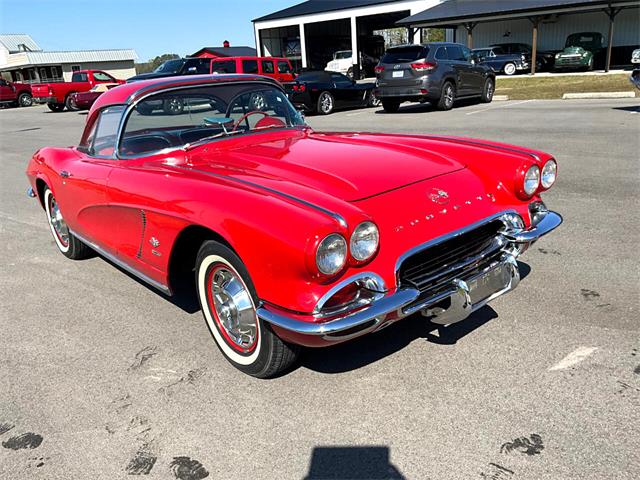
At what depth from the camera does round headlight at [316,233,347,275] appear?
244 centimetres

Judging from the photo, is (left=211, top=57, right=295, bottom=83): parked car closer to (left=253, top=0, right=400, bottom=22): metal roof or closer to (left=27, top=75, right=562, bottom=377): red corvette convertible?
(left=27, top=75, right=562, bottom=377): red corvette convertible

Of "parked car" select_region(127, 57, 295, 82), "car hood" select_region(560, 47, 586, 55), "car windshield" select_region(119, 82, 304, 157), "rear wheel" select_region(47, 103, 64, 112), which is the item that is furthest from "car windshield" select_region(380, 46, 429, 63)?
"rear wheel" select_region(47, 103, 64, 112)

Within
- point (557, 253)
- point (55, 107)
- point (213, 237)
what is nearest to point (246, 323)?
point (213, 237)

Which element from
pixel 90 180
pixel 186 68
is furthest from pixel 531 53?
pixel 90 180

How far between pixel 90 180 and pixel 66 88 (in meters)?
24.7

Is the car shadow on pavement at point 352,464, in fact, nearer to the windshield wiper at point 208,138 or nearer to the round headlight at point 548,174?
the round headlight at point 548,174

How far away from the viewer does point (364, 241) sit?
2.58 m

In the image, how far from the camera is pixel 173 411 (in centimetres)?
276

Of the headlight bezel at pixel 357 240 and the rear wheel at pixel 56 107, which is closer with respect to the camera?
the headlight bezel at pixel 357 240

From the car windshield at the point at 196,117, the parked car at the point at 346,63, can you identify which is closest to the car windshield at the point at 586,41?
the parked car at the point at 346,63

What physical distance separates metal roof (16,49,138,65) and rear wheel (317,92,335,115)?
48.3m

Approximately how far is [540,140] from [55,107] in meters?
24.4

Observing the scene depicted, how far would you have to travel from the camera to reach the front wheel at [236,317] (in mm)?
2805

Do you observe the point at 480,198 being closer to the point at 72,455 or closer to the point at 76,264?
the point at 72,455
